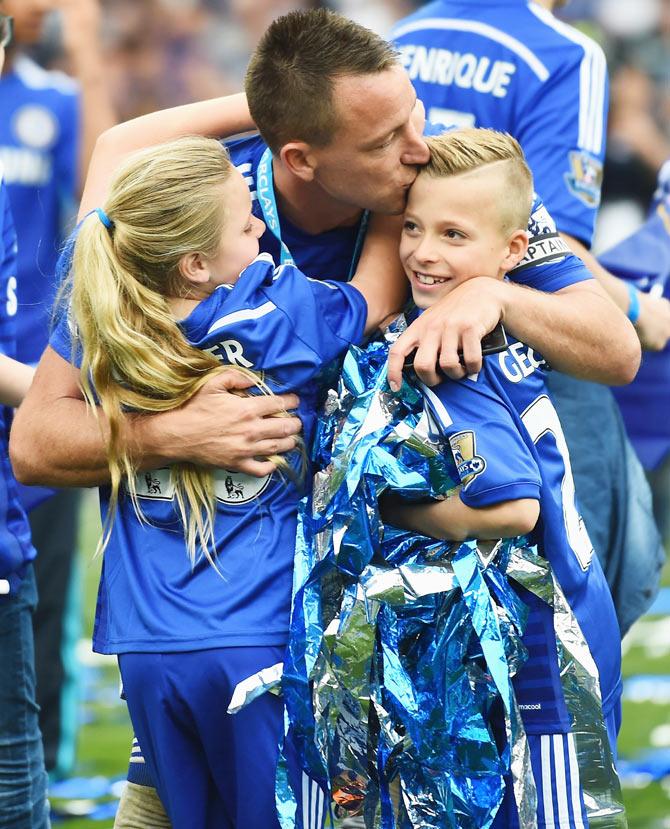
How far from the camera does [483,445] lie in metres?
2.41

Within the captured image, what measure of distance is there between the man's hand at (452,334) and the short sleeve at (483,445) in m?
0.04

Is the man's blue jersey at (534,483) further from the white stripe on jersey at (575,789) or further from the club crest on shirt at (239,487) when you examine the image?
the club crest on shirt at (239,487)

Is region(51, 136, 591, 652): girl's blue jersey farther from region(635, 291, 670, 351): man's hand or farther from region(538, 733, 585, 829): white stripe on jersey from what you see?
region(635, 291, 670, 351): man's hand

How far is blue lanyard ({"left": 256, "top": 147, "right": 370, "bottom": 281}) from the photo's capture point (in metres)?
2.82

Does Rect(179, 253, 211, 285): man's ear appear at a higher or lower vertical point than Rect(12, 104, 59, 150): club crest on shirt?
lower

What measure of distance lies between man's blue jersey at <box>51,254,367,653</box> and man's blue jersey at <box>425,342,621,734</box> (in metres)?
0.26

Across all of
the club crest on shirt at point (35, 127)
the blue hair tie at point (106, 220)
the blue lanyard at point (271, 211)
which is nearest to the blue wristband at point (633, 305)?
the blue lanyard at point (271, 211)

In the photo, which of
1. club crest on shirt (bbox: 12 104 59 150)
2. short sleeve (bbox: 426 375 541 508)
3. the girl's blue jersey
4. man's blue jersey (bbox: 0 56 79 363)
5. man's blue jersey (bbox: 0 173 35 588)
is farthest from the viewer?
club crest on shirt (bbox: 12 104 59 150)

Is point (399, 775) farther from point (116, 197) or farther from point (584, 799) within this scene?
point (116, 197)

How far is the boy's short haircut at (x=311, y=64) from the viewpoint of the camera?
9.00 ft

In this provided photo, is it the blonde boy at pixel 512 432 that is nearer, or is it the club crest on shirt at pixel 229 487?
the blonde boy at pixel 512 432

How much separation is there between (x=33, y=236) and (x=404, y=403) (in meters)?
2.73

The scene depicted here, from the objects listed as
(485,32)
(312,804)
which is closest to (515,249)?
(312,804)

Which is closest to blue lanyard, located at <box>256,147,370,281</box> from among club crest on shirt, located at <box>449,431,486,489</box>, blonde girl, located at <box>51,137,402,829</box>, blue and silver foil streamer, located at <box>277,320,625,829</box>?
blonde girl, located at <box>51,137,402,829</box>
